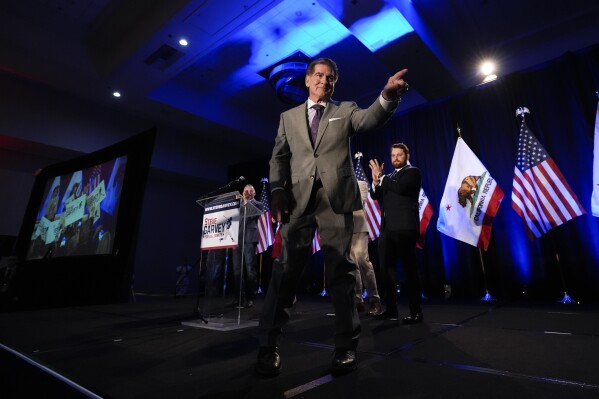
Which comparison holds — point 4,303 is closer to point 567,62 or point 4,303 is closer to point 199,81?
point 199,81

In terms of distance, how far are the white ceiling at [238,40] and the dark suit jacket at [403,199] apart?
2.90m

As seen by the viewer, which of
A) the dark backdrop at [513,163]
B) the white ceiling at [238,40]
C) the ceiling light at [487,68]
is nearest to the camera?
the dark backdrop at [513,163]

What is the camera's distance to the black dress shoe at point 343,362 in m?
1.22

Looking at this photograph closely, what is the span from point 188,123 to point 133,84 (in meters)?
1.79

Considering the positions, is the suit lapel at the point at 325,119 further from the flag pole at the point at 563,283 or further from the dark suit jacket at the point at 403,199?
the flag pole at the point at 563,283

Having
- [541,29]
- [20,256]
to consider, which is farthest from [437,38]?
[20,256]

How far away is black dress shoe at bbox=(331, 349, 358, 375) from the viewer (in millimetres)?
1223

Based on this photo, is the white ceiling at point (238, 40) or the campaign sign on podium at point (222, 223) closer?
the campaign sign on podium at point (222, 223)

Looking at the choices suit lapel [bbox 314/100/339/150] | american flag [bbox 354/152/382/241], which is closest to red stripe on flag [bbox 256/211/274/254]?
american flag [bbox 354/152/382/241]

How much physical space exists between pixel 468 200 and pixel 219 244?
12.6 ft

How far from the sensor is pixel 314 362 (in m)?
1.42

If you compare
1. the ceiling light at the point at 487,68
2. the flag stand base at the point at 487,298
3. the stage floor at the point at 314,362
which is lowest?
the stage floor at the point at 314,362

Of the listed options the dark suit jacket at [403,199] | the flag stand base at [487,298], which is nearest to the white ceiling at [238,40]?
the dark suit jacket at [403,199]

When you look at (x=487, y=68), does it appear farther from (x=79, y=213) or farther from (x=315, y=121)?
(x=79, y=213)
